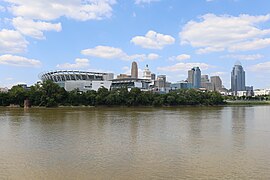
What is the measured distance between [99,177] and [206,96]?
85.9 metres

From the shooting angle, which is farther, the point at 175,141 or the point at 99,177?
the point at 175,141

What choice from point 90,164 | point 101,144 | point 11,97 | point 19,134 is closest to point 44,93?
point 11,97

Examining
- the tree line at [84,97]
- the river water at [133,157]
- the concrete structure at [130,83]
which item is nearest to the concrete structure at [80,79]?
the concrete structure at [130,83]

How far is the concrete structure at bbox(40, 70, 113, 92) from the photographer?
11638 centimetres

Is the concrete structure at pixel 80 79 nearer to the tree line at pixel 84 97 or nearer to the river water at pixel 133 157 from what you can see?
the tree line at pixel 84 97

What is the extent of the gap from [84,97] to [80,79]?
5383cm

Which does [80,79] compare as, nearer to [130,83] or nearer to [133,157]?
[130,83]

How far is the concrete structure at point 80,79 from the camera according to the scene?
116m

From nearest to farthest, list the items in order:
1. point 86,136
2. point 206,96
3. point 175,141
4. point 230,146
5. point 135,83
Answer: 1. point 230,146
2. point 175,141
3. point 86,136
4. point 206,96
5. point 135,83

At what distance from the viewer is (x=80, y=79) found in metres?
126

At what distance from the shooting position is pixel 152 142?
1797 cm

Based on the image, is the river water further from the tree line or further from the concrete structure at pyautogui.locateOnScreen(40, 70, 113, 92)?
the concrete structure at pyautogui.locateOnScreen(40, 70, 113, 92)

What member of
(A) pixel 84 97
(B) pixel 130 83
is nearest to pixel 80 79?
(B) pixel 130 83

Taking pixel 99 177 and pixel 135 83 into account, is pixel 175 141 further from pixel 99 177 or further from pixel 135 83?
pixel 135 83
